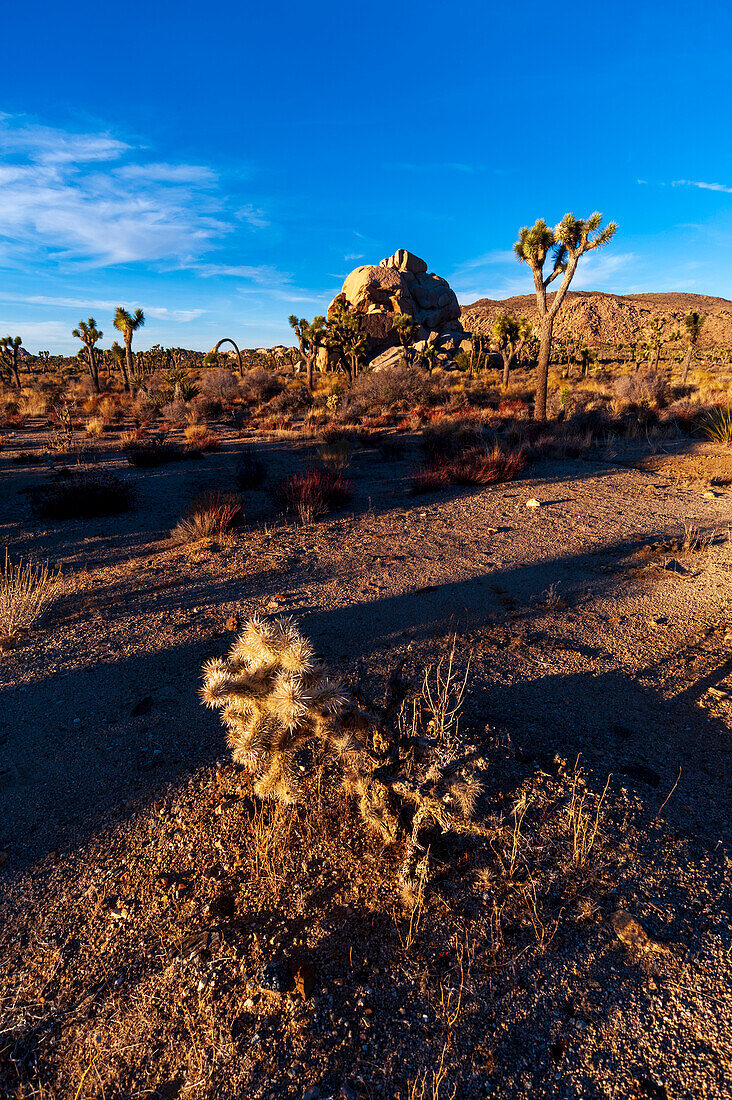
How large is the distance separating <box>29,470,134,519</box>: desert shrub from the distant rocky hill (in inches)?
3315

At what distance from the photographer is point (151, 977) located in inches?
86.0

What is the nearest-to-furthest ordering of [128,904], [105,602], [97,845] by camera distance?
[128,904], [97,845], [105,602]

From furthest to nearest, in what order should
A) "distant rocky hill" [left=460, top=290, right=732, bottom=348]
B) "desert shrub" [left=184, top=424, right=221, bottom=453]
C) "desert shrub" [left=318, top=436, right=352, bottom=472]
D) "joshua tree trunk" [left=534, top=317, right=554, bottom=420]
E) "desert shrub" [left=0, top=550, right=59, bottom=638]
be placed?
1. "distant rocky hill" [left=460, top=290, right=732, bottom=348]
2. "joshua tree trunk" [left=534, top=317, right=554, bottom=420]
3. "desert shrub" [left=184, top=424, right=221, bottom=453]
4. "desert shrub" [left=318, top=436, right=352, bottom=472]
5. "desert shrub" [left=0, top=550, right=59, bottom=638]

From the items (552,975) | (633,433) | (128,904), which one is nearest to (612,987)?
(552,975)

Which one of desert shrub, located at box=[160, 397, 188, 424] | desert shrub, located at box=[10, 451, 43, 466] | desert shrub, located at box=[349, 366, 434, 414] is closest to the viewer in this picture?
desert shrub, located at box=[10, 451, 43, 466]

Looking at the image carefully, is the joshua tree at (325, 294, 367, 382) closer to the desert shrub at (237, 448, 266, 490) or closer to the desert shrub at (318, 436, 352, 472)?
the desert shrub at (318, 436, 352, 472)

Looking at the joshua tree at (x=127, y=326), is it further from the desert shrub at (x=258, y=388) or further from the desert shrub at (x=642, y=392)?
the desert shrub at (x=642, y=392)

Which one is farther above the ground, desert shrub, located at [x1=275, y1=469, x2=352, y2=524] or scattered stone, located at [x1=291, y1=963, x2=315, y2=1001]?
desert shrub, located at [x1=275, y1=469, x2=352, y2=524]

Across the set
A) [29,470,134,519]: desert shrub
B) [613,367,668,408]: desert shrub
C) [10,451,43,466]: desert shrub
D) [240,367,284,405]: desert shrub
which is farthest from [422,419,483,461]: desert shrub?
[240,367,284,405]: desert shrub

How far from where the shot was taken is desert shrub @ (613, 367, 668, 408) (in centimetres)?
2067

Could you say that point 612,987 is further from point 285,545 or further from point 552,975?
point 285,545

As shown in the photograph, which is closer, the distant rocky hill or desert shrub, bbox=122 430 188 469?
desert shrub, bbox=122 430 188 469

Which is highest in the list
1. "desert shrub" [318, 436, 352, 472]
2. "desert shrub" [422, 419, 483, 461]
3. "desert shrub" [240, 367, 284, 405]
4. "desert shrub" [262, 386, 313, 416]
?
"desert shrub" [240, 367, 284, 405]

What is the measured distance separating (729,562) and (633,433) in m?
10.8
